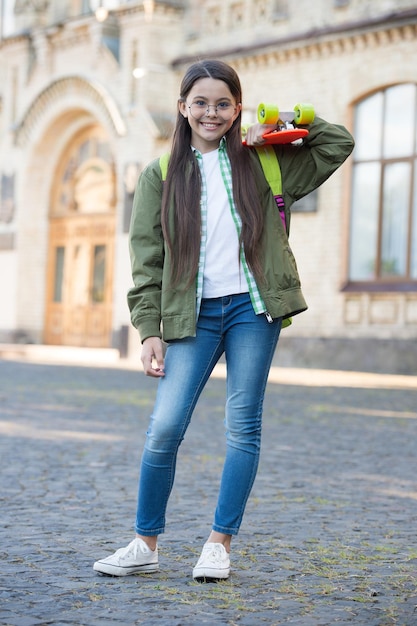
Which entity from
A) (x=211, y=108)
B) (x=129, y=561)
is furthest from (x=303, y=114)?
(x=129, y=561)

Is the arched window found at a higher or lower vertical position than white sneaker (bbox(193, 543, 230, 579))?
higher

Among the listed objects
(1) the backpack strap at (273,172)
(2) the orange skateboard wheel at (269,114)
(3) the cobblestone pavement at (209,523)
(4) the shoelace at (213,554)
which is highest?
(2) the orange skateboard wheel at (269,114)

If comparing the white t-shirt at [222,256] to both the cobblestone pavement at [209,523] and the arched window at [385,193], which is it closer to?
the cobblestone pavement at [209,523]

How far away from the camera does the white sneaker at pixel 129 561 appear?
4.91 metres

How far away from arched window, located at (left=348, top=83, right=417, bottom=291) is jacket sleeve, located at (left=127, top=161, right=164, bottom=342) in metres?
17.6

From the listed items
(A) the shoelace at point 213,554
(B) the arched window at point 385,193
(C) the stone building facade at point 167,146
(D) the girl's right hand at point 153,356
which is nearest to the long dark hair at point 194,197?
(D) the girl's right hand at point 153,356

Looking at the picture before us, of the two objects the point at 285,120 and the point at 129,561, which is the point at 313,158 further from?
the point at 129,561

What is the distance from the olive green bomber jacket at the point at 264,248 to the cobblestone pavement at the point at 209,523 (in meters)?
0.99

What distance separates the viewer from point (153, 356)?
4.93 meters

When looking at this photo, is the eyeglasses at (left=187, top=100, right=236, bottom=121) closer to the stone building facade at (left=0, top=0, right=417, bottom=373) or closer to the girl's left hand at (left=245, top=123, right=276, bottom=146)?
the girl's left hand at (left=245, top=123, right=276, bottom=146)

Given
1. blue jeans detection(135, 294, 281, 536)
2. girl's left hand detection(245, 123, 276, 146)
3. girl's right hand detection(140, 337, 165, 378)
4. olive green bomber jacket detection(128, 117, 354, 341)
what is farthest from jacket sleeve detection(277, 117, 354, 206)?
girl's right hand detection(140, 337, 165, 378)

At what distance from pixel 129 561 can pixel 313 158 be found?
66.4 inches

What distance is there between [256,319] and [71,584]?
1.19 m

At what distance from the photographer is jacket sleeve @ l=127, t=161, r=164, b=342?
4922mm
